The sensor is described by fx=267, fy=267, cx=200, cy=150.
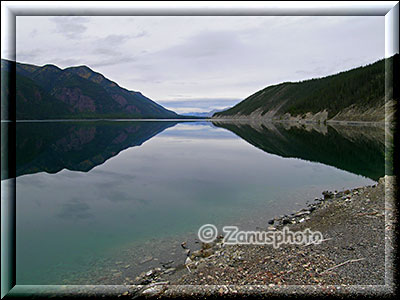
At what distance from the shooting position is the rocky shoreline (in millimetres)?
5492

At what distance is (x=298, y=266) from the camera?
303 inches

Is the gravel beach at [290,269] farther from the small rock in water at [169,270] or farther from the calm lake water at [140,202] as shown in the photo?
the calm lake water at [140,202]

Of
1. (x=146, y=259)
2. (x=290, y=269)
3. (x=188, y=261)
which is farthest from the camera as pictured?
(x=146, y=259)

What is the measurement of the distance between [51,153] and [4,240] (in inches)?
1666

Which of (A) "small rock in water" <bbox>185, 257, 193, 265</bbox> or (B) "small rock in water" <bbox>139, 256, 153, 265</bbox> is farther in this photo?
(B) "small rock in water" <bbox>139, 256, 153, 265</bbox>

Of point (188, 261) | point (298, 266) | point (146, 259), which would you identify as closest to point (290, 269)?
point (298, 266)

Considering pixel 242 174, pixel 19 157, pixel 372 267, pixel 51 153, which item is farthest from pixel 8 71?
pixel 51 153

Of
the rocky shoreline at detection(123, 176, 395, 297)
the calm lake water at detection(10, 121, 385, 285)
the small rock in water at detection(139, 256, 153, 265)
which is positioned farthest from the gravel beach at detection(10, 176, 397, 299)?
the calm lake water at detection(10, 121, 385, 285)

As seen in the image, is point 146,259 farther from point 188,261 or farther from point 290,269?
point 290,269

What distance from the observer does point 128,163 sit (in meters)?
33.4

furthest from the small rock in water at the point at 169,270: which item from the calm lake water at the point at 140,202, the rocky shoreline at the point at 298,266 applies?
the calm lake water at the point at 140,202

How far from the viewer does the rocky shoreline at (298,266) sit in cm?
549

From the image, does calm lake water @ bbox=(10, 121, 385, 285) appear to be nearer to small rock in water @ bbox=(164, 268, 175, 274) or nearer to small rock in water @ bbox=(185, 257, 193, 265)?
small rock in water @ bbox=(185, 257, 193, 265)

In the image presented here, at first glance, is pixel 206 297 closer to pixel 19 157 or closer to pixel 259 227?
pixel 259 227
